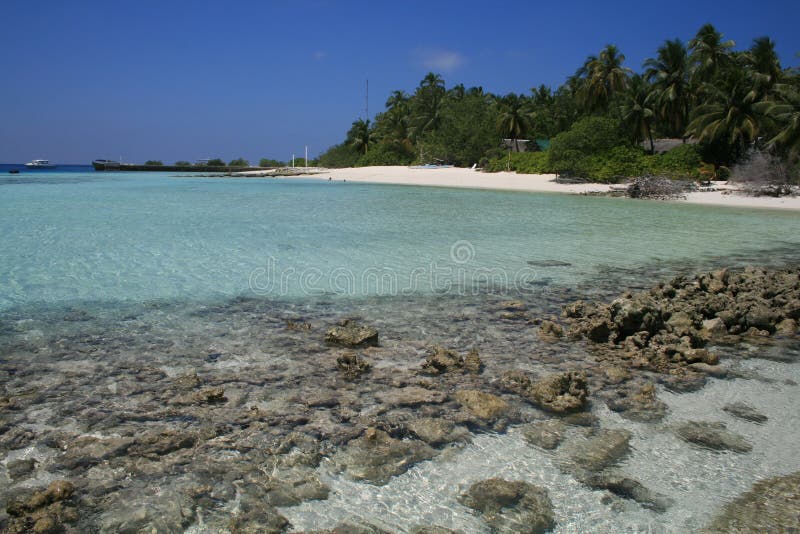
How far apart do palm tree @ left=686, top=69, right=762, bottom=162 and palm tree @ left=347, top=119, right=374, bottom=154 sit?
45081 mm

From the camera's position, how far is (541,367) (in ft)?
14.9

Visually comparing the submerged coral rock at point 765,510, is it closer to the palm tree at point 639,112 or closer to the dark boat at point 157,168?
the palm tree at point 639,112

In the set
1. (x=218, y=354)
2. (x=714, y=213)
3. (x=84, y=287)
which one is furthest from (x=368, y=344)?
(x=714, y=213)

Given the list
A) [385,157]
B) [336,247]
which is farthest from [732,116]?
[385,157]

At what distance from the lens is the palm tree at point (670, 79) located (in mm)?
39969

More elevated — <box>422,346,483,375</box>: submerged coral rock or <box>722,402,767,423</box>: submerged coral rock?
<box>422,346,483,375</box>: submerged coral rock

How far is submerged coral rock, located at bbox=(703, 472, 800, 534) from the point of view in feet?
8.27

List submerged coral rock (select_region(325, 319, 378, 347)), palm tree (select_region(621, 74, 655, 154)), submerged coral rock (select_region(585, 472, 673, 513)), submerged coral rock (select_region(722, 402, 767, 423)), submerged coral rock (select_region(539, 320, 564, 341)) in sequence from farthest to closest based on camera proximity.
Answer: palm tree (select_region(621, 74, 655, 154)), submerged coral rock (select_region(539, 320, 564, 341)), submerged coral rock (select_region(325, 319, 378, 347)), submerged coral rock (select_region(722, 402, 767, 423)), submerged coral rock (select_region(585, 472, 673, 513))

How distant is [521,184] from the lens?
34969 millimetres

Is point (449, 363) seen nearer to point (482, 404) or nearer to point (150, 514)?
point (482, 404)

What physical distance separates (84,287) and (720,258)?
413 inches

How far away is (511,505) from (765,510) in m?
1.23

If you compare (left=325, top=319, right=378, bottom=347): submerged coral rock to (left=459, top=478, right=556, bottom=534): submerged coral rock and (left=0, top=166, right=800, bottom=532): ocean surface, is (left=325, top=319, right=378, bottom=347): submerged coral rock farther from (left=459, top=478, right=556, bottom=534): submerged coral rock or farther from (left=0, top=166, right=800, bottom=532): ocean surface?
(left=459, top=478, right=556, bottom=534): submerged coral rock

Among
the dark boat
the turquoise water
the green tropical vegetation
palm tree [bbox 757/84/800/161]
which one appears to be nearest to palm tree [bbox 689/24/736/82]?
the green tropical vegetation
